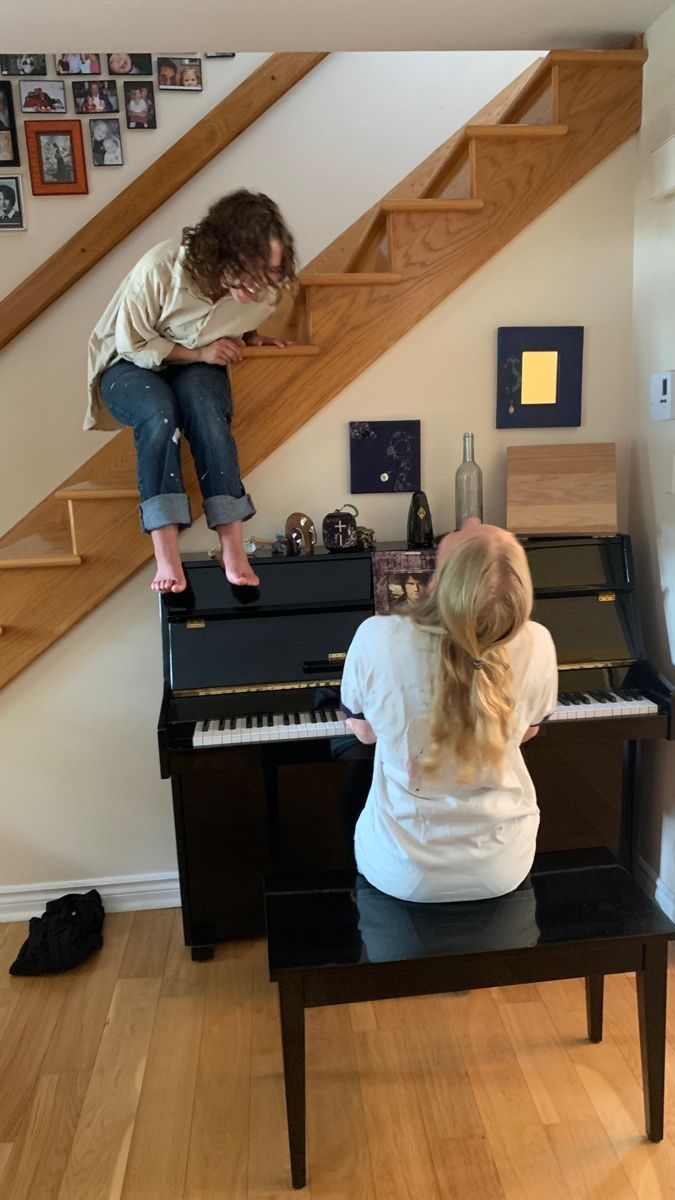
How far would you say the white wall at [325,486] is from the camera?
2.50 meters

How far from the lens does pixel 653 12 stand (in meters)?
2.23

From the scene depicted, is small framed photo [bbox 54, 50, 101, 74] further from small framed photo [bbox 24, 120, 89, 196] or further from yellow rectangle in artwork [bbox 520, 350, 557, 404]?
yellow rectangle in artwork [bbox 520, 350, 557, 404]

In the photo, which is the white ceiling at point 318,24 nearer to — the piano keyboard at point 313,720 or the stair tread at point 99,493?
the stair tread at point 99,493

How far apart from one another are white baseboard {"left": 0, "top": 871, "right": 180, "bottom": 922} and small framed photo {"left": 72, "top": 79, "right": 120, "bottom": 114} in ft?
8.43

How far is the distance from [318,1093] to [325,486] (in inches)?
61.7

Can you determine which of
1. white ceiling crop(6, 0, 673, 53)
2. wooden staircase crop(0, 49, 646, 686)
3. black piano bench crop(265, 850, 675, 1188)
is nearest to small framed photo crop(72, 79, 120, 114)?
white ceiling crop(6, 0, 673, 53)

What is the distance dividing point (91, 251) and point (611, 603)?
2.06m

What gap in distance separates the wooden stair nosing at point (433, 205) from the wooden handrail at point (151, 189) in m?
0.91

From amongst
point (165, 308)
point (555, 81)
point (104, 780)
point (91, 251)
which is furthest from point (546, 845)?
point (91, 251)

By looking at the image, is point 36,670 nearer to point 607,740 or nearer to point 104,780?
point 104,780

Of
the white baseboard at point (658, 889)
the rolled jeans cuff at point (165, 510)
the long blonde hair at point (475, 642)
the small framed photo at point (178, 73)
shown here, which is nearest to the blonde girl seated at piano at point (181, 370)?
the rolled jeans cuff at point (165, 510)

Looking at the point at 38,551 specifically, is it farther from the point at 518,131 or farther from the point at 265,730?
the point at 518,131

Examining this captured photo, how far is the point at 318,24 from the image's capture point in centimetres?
217

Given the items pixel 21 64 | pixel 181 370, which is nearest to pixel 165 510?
pixel 181 370
